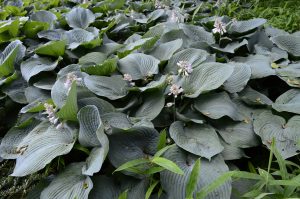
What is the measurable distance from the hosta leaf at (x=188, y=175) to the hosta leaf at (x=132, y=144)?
141 millimetres

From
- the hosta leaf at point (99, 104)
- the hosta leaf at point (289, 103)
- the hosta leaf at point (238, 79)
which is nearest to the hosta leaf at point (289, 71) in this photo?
the hosta leaf at point (289, 103)

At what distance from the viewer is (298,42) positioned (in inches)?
119

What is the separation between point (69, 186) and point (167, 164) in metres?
0.57

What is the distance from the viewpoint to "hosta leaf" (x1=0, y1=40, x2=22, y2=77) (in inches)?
110

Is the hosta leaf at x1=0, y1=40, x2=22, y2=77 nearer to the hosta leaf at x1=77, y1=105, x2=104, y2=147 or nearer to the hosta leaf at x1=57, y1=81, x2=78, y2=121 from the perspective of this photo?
the hosta leaf at x1=57, y1=81, x2=78, y2=121

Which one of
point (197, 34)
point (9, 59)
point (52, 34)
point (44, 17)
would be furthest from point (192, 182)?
point (44, 17)

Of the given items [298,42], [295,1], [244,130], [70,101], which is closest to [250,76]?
[244,130]

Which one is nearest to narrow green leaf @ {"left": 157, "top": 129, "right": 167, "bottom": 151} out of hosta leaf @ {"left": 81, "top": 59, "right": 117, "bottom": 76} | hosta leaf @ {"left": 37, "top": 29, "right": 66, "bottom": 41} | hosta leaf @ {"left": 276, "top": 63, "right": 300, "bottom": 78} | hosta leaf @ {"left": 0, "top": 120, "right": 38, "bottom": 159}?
hosta leaf @ {"left": 81, "top": 59, "right": 117, "bottom": 76}

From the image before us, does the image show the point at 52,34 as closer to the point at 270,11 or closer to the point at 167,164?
the point at 167,164

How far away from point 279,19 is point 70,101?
129 inches

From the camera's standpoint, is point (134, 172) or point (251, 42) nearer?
point (134, 172)

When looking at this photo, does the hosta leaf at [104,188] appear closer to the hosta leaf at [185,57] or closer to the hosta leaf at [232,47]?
the hosta leaf at [185,57]

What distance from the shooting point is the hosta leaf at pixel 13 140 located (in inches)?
88.4

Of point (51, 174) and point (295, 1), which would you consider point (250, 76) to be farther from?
point (295, 1)
